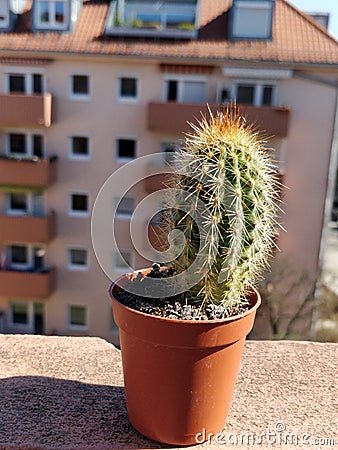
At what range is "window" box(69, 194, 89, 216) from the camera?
34.4 feet

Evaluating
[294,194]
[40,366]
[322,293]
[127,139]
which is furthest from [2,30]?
[40,366]

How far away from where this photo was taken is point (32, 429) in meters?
1.52

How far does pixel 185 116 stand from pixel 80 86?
2285 millimetres

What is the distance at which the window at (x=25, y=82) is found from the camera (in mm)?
9875

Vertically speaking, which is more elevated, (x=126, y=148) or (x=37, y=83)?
(x=37, y=83)

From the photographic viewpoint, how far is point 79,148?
402 inches

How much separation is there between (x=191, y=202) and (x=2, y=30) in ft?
32.4

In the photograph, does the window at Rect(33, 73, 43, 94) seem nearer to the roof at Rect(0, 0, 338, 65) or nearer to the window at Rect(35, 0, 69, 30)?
the roof at Rect(0, 0, 338, 65)

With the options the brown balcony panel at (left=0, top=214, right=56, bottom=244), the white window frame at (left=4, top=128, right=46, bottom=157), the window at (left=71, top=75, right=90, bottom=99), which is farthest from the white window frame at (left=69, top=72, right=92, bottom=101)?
the brown balcony panel at (left=0, top=214, right=56, bottom=244)

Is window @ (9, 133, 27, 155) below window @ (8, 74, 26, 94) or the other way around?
below

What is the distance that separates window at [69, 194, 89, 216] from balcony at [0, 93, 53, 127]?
1669mm

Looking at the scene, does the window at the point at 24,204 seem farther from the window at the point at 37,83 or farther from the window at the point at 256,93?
the window at the point at 256,93

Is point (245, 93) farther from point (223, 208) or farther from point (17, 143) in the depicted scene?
point (223, 208)

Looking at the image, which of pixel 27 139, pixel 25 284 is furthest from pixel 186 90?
pixel 25 284
